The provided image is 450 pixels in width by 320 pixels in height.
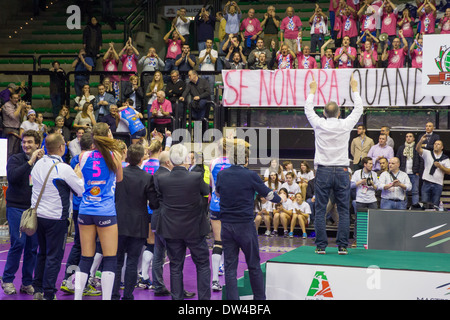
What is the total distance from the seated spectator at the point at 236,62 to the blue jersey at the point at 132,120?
3874 millimetres

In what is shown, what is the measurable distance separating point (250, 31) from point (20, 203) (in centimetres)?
1185

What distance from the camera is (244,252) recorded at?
6590 mm

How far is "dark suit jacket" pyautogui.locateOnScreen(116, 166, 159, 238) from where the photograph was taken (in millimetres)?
6895

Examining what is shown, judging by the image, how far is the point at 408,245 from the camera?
944 centimetres

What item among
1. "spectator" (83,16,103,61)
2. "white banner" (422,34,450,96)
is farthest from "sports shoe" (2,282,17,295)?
"spectator" (83,16,103,61)

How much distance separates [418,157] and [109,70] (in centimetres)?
922

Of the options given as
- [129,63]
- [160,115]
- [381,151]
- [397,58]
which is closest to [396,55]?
[397,58]

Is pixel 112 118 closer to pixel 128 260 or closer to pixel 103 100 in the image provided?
pixel 103 100

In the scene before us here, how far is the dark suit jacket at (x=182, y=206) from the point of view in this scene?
666cm

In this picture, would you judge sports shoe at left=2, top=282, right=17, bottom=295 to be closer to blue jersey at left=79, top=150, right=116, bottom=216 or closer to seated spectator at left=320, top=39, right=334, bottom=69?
blue jersey at left=79, top=150, right=116, bottom=216
